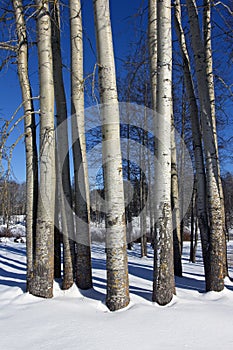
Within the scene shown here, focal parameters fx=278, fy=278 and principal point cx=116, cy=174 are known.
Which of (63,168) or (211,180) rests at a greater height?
(63,168)

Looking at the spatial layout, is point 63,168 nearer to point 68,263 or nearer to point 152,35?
point 68,263

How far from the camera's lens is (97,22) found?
133 inches

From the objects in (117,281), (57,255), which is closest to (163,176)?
(117,281)

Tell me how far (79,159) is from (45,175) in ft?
2.52

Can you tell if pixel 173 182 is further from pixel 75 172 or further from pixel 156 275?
pixel 156 275

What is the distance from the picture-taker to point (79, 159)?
4.43 m

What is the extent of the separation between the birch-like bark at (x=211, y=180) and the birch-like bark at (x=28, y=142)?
8.83 ft

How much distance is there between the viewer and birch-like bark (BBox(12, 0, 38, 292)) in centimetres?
445

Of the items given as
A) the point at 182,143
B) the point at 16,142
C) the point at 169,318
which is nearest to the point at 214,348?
the point at 169,318

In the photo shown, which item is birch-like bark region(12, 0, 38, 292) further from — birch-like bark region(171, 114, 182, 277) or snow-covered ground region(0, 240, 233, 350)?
birch-like bark region(171, 114, 182, 277)

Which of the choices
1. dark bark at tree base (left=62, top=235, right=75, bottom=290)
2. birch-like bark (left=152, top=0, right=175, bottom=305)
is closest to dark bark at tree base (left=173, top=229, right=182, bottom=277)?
dark bark at tree base (left=62, top=235, right=75, bottom=290)

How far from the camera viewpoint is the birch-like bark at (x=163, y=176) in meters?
3.26

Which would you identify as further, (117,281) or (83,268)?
(83,268)

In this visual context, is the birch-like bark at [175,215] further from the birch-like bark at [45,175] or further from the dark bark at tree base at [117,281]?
the dark bark at tree base at [117,281]
